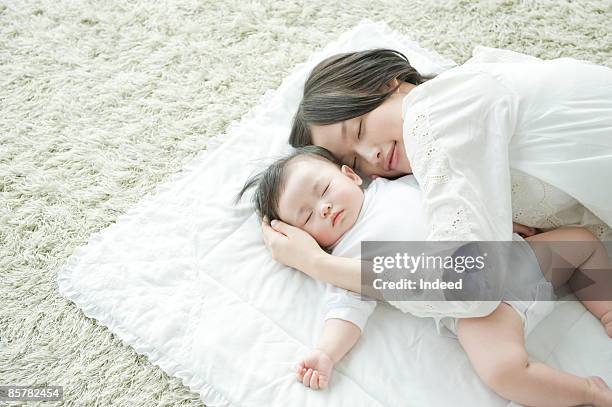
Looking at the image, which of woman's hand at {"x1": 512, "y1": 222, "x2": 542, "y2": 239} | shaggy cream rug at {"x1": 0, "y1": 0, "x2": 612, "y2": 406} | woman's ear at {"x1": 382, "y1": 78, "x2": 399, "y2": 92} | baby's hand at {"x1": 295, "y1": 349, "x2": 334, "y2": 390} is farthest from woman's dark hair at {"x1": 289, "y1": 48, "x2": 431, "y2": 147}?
baby's hand at {"x1": 295, "y1": 349, "x2": 334, "y2": 390}

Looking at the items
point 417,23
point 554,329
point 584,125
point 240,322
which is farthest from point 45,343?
point 417,23

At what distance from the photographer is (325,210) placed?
113 centimetres

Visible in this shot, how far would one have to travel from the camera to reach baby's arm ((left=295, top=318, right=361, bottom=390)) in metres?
0.99

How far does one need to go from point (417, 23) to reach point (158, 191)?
89cm

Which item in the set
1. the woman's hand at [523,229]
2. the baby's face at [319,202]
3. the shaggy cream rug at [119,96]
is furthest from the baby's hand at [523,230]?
the shaggy cream rug at [119,96]

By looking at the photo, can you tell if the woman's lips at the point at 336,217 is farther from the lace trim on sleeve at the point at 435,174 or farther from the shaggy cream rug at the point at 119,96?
the shaggy cream rug at the point at 119,96

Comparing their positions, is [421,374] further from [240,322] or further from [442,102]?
[442,102]

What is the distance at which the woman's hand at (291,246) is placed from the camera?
112 centimetres

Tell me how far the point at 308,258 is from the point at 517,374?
0.40 meters

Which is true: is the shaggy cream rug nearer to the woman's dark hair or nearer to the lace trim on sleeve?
the woman's dark hair

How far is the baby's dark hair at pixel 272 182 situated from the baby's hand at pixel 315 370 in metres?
0.30

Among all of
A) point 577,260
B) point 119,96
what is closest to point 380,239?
point 577,260

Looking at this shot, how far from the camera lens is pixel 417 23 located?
171 centimetres

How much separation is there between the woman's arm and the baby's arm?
3.1 inches
